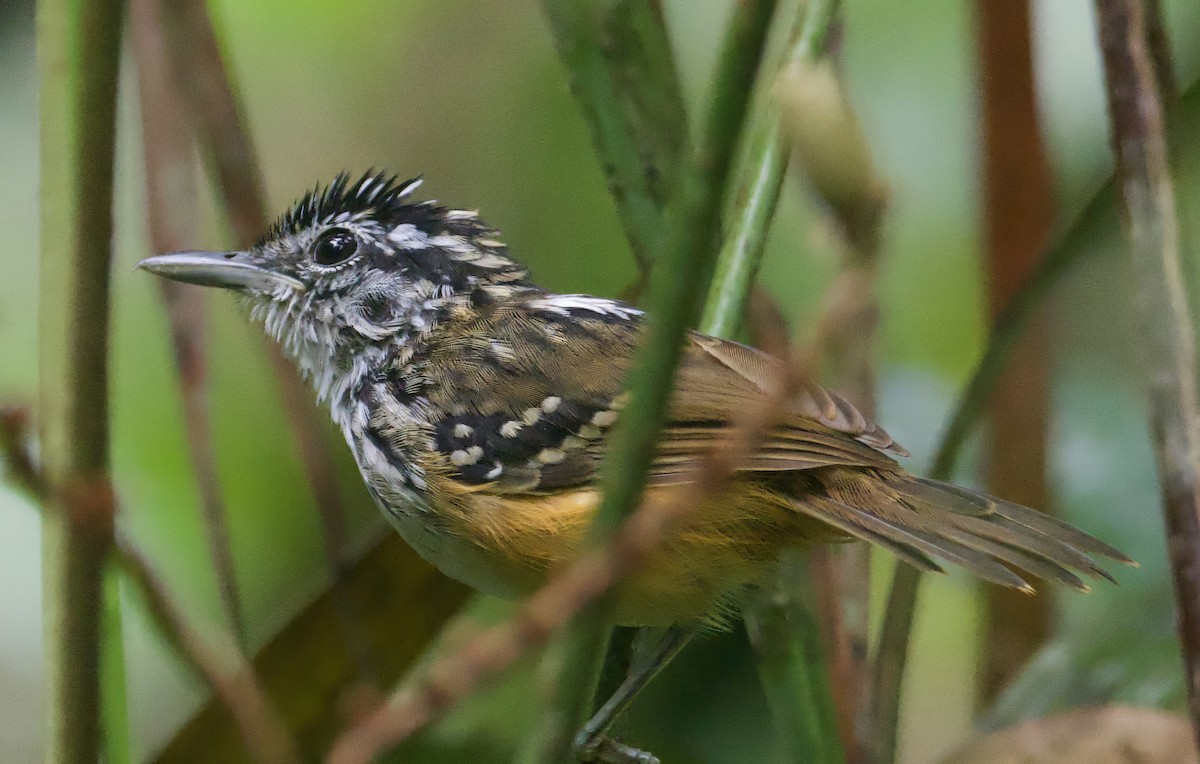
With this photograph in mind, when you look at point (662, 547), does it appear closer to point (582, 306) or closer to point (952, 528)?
point (952, 528)

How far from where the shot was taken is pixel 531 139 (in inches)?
151

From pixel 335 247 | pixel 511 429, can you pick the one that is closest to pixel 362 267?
pixel 335 247

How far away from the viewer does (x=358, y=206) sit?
2.79 meters

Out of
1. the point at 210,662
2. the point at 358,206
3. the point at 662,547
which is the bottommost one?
the point at 210,662

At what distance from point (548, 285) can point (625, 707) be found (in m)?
1.49

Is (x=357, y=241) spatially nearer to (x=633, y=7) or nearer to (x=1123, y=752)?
(x=633, y=7)

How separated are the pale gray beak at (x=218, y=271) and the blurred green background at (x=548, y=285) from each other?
60cm

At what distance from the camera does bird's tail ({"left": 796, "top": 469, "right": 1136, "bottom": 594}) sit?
1971 millimetres

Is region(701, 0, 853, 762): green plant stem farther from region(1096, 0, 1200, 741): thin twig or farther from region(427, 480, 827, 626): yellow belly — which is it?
region(1096, 0, 1200, 741): thin twig

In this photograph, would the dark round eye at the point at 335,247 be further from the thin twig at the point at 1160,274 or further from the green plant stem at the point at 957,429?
the thin twig at the point at 1160,274

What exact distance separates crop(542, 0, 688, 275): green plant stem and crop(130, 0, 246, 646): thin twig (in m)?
0.79

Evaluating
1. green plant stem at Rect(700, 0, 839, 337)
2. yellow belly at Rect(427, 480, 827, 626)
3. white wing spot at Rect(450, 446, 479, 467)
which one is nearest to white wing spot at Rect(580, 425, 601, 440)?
yellow belly at Rect(427, 480, 827, 626)

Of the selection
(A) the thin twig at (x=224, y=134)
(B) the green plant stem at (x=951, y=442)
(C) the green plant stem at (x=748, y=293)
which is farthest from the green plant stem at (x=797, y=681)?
(A) the thin twig at (x=224, y=134)

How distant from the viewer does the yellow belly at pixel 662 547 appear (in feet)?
7.17
